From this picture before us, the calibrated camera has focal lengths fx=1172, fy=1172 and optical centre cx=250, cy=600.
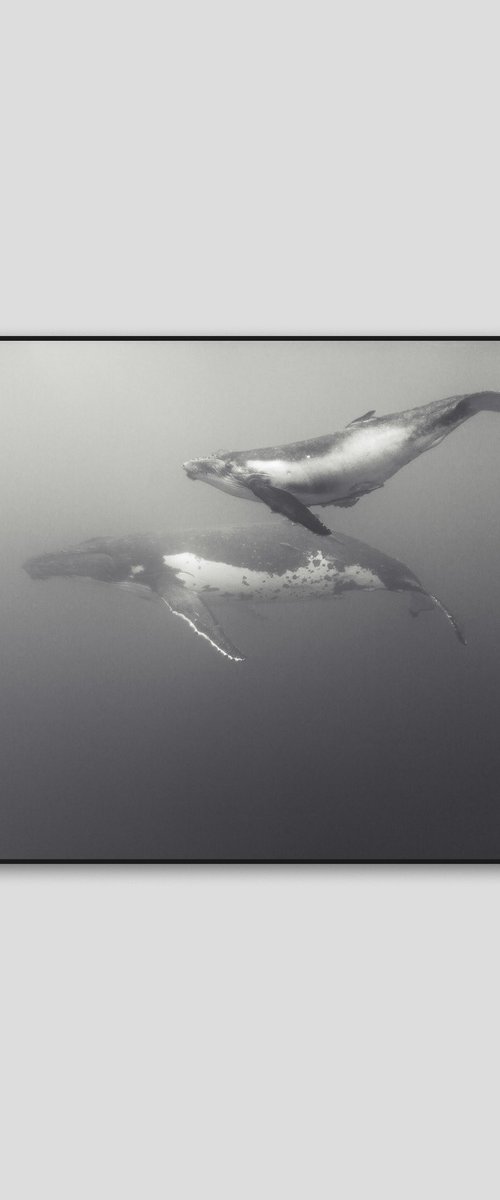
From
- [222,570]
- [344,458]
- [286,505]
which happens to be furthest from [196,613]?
[344,458]

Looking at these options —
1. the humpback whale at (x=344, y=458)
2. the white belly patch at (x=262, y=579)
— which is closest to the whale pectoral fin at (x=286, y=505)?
the humpback whale at (x=344, y=458)

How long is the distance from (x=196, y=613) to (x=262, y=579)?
0.69ft

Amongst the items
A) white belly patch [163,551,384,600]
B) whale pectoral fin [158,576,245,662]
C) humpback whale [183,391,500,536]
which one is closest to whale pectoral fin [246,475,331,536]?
humpback whale [183,391,500,536]

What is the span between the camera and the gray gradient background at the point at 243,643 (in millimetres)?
3309

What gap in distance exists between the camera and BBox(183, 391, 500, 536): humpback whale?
130 inches

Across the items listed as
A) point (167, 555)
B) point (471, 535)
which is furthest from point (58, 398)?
point (471, 535)

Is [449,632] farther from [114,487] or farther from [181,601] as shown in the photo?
[114,487]

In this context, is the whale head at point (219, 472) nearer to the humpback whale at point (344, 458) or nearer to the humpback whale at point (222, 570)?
the humpback whale at point (344, 458)

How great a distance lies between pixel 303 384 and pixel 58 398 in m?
0.70

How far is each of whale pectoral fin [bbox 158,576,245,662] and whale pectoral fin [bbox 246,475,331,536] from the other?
13.2 inches

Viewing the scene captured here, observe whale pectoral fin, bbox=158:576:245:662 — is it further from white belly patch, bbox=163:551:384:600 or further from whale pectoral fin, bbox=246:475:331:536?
whale pectoral fin, bbox=246:475:331:536

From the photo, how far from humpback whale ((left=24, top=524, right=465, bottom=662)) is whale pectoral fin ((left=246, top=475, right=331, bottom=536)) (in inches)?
2.7

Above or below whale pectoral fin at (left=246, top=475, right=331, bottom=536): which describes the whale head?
above

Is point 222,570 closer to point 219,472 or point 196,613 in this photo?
point 196,613
